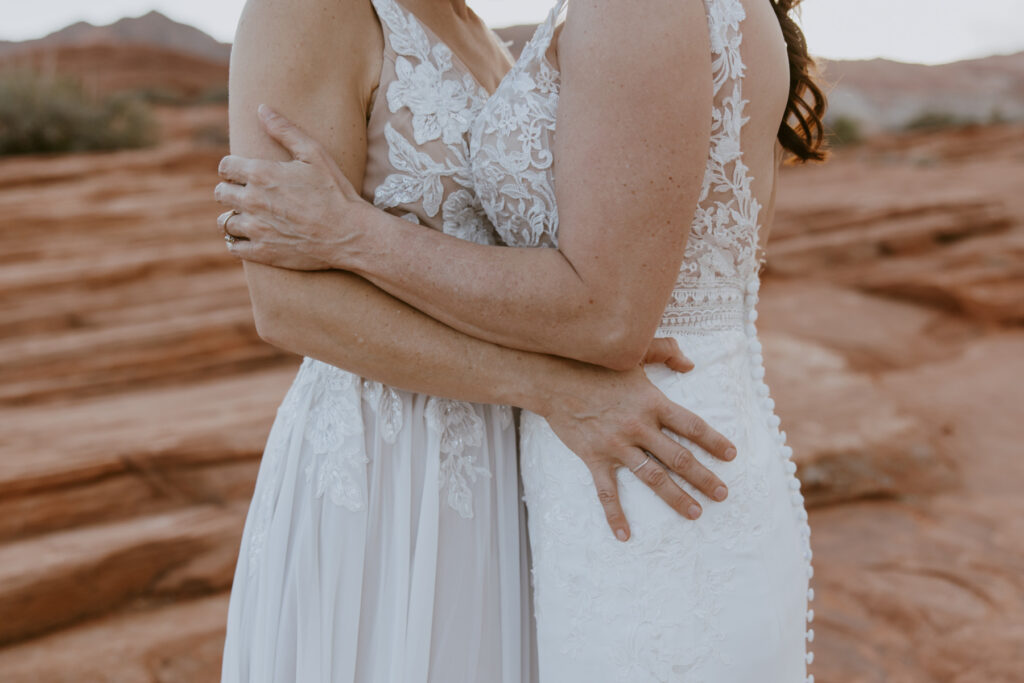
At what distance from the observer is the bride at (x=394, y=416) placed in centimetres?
120

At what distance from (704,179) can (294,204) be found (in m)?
0.62

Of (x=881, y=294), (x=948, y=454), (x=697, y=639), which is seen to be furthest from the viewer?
(x=881, y=294)

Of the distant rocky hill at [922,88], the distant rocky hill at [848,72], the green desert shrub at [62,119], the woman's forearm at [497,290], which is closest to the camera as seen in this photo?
the woman's forearm at [497,290]

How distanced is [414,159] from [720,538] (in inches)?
31.2

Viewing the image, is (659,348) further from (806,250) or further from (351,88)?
(806,250)

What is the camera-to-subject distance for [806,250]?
739 cm

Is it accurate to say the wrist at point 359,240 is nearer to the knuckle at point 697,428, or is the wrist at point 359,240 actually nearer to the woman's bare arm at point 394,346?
the woman's bare arm at point 394,346

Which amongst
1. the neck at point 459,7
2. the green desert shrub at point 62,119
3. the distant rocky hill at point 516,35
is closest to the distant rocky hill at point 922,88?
the distant rocky hill at point 516,35

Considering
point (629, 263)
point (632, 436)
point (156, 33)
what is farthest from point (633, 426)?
point (156, 33)

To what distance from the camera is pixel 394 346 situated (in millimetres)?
1227

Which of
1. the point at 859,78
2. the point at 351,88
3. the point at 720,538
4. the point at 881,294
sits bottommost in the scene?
the point at 859,78

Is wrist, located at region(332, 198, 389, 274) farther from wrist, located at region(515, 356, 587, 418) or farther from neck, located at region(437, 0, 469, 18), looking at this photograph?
neck, located at region(437, 0, 469, 18)

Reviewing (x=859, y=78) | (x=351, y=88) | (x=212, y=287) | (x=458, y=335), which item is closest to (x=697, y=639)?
(x=458, y=335)

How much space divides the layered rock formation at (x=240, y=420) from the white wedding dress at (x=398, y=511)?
178 cm
